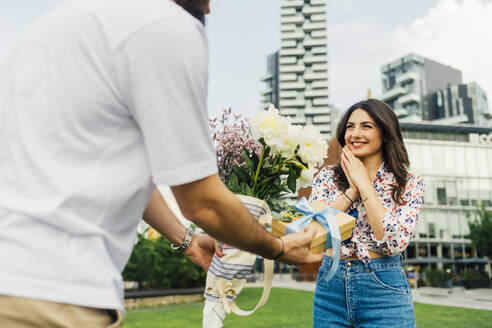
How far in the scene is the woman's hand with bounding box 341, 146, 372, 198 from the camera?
277 centimetres

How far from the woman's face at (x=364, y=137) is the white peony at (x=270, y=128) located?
97 centimetres

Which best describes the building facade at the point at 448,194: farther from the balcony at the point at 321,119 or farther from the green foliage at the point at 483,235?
the balcony at the point at 321,119

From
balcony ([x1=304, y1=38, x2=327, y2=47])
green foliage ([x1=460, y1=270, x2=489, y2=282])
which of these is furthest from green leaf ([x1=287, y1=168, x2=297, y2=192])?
balcony ([x1=304, y1=38, x2=327, y2=47])

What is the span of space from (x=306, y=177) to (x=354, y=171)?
760mm

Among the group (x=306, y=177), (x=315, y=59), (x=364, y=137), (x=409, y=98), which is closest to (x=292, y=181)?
(x=306, y=177)

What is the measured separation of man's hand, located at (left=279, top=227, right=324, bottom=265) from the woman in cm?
114

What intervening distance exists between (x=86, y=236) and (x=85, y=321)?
A: 0.21 m

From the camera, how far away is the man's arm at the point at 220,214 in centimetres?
121

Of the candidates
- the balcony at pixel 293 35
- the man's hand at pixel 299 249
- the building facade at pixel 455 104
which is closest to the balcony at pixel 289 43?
the balcony at pixel 293 35

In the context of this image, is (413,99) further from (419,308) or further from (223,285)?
(223,285)

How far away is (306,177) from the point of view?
7.16 ft

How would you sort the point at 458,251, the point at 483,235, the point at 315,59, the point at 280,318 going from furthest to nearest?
the point at 315,59
the point at 458,251
the point at 483,235
the point at 280,318

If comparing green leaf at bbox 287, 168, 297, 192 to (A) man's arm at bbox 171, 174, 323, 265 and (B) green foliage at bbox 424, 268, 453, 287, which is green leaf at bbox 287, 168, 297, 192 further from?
(B) green foliage at bbox 424, 268, 453, 287

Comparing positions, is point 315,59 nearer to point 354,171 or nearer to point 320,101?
point 320,101
